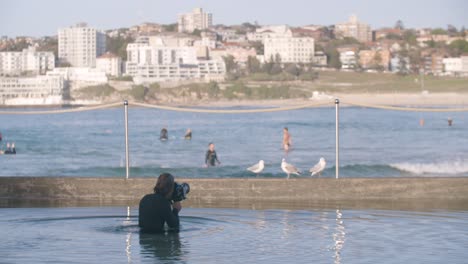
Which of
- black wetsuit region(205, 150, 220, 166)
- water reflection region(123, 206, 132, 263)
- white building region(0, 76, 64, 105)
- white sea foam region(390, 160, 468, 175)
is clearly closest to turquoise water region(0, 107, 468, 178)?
white sea foam region(390, 160, 468, 175)

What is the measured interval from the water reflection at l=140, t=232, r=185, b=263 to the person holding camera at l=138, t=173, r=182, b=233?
10cm

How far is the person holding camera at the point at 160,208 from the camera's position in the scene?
34.3 ft

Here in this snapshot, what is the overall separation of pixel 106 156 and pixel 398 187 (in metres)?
28.1

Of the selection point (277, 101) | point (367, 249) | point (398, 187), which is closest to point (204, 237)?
point (367, 249)

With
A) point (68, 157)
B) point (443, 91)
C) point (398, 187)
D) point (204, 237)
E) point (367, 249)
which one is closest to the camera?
point (367, 249)

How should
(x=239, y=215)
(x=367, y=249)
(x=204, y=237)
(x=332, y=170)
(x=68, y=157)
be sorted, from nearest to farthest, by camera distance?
(x=367, y=249) < (x=204, y=237) < (x=239, y=215) < (x=332, y=170) < (x=68, y=157)

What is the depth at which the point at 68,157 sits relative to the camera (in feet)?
134

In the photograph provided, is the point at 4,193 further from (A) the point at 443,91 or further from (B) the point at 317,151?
(A) the point at 443,91

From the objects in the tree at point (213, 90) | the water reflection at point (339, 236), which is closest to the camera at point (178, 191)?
the water reflection at point (339, 236)

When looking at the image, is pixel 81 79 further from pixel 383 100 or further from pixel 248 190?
pixel 248 190

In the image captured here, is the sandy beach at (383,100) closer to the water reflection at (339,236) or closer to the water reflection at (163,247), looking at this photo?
the water reflection at (339,236)

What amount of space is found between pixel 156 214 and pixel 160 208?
0.11 metres

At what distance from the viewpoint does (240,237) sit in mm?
10352

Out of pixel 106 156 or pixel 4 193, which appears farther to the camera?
pixel 106 156
